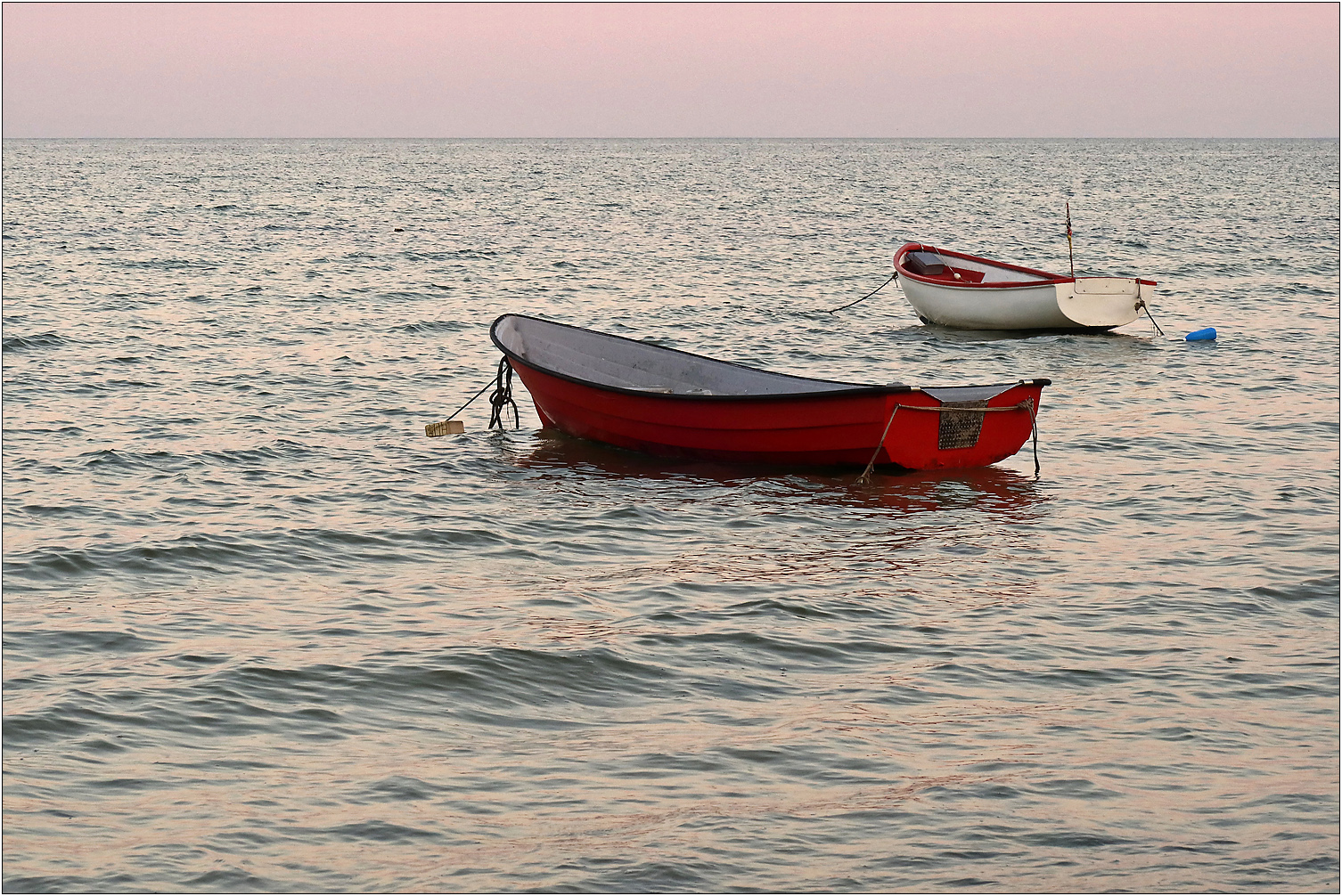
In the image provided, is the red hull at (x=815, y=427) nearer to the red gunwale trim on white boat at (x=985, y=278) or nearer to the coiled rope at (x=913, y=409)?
the coiled rope at (x=913, y=409)

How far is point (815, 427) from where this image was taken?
13.8m

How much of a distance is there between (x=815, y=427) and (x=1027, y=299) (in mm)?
13069

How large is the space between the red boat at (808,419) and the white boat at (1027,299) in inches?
457

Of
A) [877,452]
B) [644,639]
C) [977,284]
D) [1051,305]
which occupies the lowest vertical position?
[644,639]

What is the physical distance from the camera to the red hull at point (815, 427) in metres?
13.6

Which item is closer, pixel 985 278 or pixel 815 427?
pixel 815 427

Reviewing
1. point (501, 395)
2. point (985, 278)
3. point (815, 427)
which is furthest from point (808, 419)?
point (985, 278)

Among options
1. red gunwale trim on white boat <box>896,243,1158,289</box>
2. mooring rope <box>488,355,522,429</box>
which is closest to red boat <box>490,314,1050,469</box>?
mooring rope <box>488,355,522,429</box>

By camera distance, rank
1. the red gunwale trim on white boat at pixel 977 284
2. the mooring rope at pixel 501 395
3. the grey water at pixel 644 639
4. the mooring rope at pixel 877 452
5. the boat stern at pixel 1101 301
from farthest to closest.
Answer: the red gunwale trim on white boat at pixel 977 284 → the boat stern at pixel 1101 301 → the mooring rope at pixel 501 395 → the mooring rope at pixel 877 452 → the grey water at pixel 644 639

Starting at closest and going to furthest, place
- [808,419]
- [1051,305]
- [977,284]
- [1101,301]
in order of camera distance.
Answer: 1. [808,419]
2. [1101,301]
3. [1051,305]
4. [977,284]

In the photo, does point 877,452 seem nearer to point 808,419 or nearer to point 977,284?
point 808,419

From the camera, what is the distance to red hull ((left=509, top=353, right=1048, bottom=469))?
13.6 m

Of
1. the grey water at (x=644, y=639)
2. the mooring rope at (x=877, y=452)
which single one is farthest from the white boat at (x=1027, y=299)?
the mooring rope at (x=877, y=452)

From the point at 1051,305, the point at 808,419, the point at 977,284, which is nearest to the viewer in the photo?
the point at 808,419
